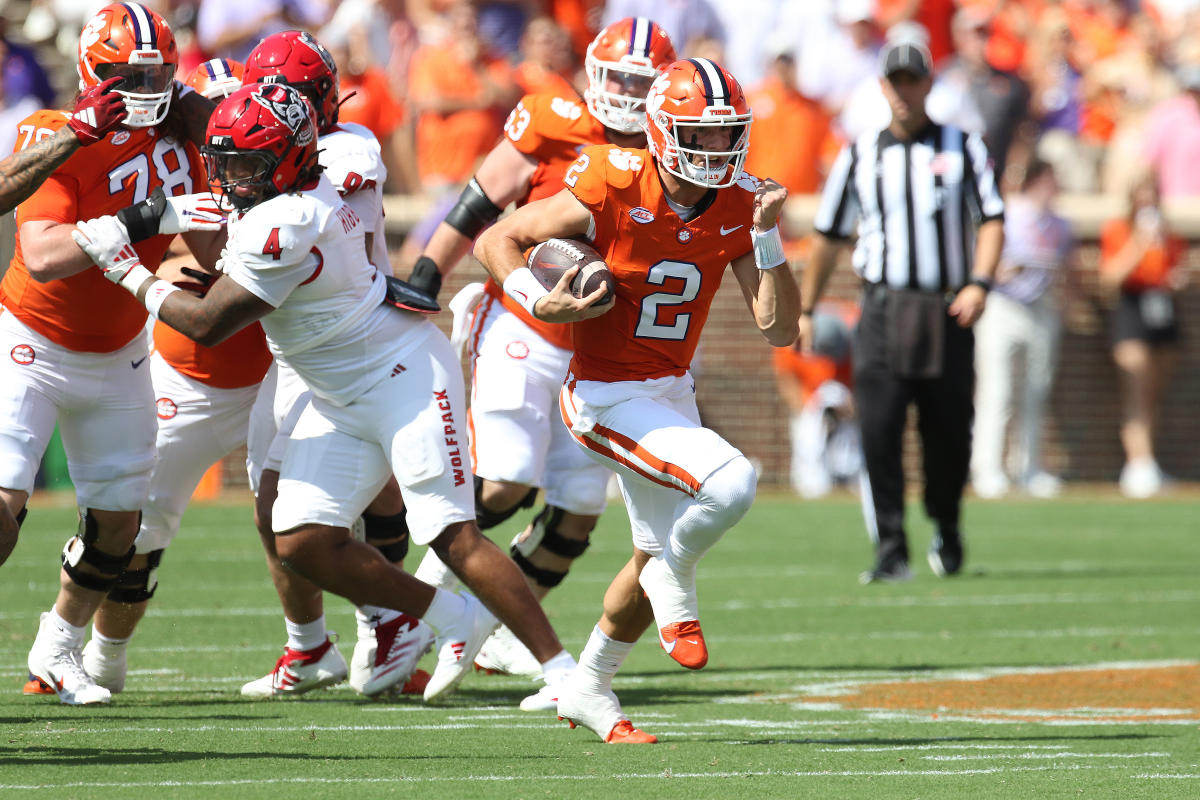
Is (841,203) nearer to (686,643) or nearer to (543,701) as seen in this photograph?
(543,701)

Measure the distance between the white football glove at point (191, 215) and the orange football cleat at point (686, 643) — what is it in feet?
5.91

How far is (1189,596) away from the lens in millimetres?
8969

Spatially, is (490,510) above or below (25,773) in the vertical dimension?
below

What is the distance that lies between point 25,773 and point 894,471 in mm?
5719

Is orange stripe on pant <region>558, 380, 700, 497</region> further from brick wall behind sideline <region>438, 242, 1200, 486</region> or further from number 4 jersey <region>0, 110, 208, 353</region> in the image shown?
brick wall behind sideline <region>438, 242, 1200, 486</region>

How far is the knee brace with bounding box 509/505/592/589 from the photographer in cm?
697

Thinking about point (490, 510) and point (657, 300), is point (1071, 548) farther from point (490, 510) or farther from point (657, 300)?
point (657, 300)

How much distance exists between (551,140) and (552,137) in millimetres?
13

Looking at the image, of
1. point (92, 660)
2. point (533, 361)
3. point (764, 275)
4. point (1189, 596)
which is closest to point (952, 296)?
point (1189, 596)

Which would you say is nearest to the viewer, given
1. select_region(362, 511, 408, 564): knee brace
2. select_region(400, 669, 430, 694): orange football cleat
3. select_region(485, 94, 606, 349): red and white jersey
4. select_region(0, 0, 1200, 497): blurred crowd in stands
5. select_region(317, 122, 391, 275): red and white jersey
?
select_region(317, 122, 391, 275): red and white jersey

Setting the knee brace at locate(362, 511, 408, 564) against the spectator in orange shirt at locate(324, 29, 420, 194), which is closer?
the knee brace at locate(362, 511, 408, 564)

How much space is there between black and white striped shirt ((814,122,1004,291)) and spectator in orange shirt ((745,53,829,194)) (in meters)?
4.42

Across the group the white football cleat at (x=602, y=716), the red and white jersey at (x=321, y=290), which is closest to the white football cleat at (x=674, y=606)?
the white football cleat at (x=602, y=716)

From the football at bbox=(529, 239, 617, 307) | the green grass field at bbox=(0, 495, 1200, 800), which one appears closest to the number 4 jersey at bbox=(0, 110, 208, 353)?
the green grass field at bbox=(0, 495, 1200, 800)
